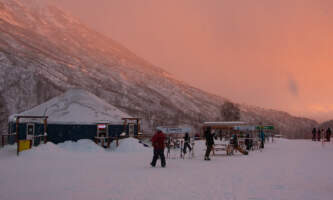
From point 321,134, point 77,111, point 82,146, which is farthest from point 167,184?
point 321,134

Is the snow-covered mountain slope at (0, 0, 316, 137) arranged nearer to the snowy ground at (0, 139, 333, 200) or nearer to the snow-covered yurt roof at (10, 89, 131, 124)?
the snow-covered yurt roof at (10, 89, 131, 124)

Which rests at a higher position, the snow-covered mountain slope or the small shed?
the snow-covered mountain slope

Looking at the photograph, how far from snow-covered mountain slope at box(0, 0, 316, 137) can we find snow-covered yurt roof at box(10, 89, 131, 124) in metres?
50.9

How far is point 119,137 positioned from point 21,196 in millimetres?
20975

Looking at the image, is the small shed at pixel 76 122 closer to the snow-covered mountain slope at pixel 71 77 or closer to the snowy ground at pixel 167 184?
the snowy ground at pixel 167 184

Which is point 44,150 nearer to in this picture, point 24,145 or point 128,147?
point 24,145

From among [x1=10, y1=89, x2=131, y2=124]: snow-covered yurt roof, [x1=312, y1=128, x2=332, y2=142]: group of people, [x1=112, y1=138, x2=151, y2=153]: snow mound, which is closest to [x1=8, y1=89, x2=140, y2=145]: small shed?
[x1=10, y1=89, x2=131, y2=124]: snow-covered yurt roof

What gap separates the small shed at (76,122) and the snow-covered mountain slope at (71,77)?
52.1m

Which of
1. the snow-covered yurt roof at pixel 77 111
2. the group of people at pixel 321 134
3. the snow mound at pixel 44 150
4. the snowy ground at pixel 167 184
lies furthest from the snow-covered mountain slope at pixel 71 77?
the snowy ground at pixel 167 184

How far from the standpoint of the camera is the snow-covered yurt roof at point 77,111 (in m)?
28.9

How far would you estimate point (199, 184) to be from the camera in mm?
10797

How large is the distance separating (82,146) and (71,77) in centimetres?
9573

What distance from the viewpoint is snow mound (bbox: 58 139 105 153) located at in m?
26.0

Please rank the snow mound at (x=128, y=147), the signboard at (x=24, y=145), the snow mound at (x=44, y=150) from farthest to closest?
the snow mound at (x=128, y=147) → the signboard at (x=24, y=145) → the snow mound at (x=44, y=150)
